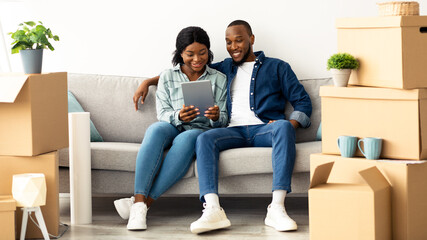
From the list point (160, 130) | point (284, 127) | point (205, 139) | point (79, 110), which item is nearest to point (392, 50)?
point (284, 127)

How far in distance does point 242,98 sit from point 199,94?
1.22ft

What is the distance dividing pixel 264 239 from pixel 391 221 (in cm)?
57

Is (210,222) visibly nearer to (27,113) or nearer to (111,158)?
(111,158)

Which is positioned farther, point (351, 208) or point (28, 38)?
point (28, 38)

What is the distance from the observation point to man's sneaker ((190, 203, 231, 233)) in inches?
117

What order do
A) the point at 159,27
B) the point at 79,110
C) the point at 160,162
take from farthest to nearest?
1. the point at 159,27
2. the point at 79,110
3. the point at 160,162

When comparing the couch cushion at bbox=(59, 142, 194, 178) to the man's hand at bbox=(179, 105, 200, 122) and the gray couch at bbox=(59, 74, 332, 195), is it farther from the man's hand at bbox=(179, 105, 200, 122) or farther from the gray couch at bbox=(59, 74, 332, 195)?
the man's hand at bbox=(179, 105, 200, 122)

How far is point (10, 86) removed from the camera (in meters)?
2.85

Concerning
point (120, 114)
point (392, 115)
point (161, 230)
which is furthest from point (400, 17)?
point (120, 114)

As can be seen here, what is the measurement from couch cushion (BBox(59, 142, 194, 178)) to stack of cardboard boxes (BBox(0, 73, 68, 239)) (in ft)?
0.93

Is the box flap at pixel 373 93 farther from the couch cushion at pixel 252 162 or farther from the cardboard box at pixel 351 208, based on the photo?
the couch cushion at pixel 252 162

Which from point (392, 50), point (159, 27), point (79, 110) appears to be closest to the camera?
point (392, 50)

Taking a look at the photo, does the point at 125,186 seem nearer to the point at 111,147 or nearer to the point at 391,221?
the point at 111,147

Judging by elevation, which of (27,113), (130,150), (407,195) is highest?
(27,113)
